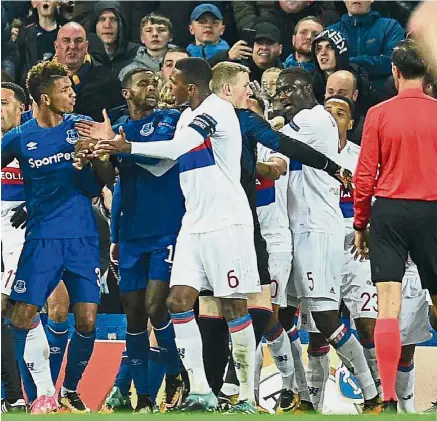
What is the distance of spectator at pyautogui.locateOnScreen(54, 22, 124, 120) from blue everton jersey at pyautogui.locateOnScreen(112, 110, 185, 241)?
0.34 m

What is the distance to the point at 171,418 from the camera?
5.69 meters

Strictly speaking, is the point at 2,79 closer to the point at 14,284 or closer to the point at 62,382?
the point at 14,284

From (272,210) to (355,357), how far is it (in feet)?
3.22

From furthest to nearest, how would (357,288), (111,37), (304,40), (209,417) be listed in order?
(111,37), (304,40), (357,288), (209,417)

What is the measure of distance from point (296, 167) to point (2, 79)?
1881 millimetres

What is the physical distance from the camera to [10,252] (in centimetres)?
698

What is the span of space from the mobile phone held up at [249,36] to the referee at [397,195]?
1383 millimetres

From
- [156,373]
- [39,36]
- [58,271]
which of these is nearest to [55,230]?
[58,271]

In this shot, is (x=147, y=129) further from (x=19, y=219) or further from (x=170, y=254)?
(x=19, y=219)

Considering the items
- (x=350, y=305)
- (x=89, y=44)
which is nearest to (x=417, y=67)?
(x=350, y=305)

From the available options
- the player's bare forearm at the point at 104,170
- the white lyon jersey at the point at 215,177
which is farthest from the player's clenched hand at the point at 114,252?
the white lyon jersey at the point at 215,177

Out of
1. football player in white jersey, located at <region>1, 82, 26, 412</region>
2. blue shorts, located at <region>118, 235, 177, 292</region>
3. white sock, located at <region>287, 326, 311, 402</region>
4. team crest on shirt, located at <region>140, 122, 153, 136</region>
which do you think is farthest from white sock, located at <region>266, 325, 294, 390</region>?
football player in white jersey, located at <region>1, 82, 26, 412</region>

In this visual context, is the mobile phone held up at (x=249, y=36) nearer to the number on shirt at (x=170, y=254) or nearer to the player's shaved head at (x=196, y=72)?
the player's shaved head at (x=196, y=72)

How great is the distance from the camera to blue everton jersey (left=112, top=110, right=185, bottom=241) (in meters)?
6.70
